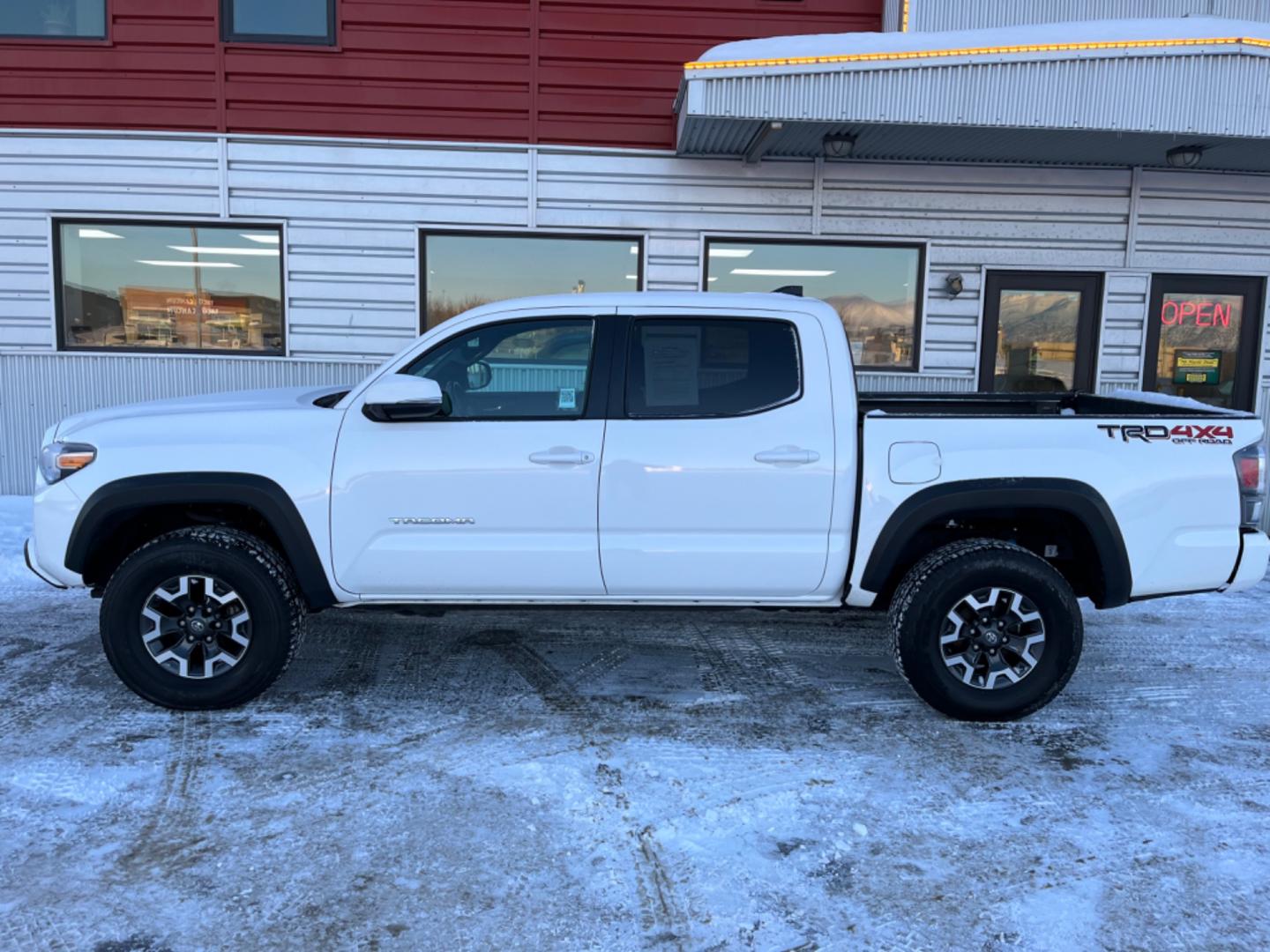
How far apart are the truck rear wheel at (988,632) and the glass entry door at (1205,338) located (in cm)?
630

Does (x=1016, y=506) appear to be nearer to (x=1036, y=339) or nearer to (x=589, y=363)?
(x=589, y=363)

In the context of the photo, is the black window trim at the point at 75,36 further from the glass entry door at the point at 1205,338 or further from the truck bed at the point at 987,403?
the glass entry door at the point at 1205,338

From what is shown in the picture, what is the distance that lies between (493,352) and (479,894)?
2.30m

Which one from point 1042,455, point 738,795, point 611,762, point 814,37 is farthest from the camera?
point 814,37

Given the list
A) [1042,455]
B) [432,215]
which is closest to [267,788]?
[1042,455]

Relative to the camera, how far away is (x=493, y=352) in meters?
4.08

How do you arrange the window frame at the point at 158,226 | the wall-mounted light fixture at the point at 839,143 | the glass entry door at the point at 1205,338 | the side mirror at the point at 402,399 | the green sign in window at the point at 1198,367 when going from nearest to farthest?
the side mirror at the point at 402,399, the wall-mounted light fixture at the point at 839,143, the window frame at the point at 158,226, the glass entry door at the point at 1205,338, the green sign in window at the point at 1198,367

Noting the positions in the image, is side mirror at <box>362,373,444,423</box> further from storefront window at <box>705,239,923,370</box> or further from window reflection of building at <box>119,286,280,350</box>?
window reflection of building at <box>119,286,280,350</box>

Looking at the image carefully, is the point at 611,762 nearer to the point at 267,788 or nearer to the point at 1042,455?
the point at 267,788

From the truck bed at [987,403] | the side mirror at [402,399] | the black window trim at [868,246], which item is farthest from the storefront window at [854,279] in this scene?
the side mirror at [402,399]

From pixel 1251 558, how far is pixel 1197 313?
6.17m

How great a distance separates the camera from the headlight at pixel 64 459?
12.8ft

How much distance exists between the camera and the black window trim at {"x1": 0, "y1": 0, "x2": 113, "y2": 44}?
8266 mm

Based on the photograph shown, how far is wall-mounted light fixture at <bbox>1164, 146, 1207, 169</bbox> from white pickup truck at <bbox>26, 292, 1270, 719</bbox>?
17.2ft
